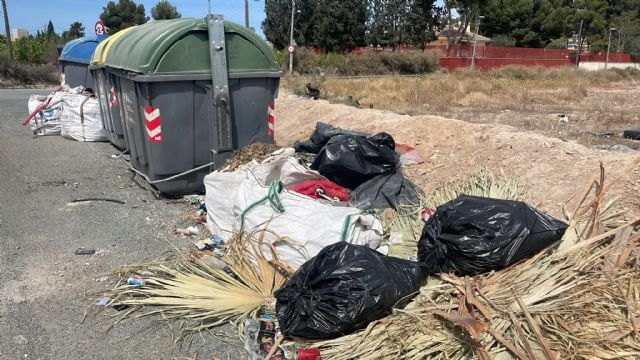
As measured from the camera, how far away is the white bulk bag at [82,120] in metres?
9.72

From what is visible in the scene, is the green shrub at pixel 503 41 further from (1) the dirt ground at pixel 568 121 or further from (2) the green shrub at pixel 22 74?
(2) the green shrub at pixel 22 74

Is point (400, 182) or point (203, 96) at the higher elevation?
point (203, 96)

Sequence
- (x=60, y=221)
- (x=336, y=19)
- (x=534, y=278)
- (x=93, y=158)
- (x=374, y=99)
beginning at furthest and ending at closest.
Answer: (x=336, y=19) → (x=374, y=99) → (x=93, y=158) → (x=60, y=221) → (x=534, y=278)

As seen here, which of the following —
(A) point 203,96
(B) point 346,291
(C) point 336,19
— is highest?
(C) point 336,19

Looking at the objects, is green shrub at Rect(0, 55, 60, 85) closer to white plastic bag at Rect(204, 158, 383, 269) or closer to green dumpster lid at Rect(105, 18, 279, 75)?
green dumpster lid at Rect(105, 18, 279, 75)

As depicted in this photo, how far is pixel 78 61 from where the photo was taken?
11586mm

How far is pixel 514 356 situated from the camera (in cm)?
272

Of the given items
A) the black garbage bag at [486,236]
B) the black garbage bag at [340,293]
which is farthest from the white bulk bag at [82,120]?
the black garbage bag at [486,236]

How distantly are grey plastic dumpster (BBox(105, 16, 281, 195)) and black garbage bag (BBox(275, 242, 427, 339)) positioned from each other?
321cm

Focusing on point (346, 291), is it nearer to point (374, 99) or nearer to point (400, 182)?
point (400, 182)

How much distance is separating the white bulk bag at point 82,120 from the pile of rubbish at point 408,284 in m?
6.23

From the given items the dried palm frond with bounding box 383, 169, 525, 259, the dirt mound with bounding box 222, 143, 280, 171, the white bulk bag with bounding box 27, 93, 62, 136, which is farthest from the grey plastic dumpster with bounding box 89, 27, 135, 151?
the dried palm frond with bounding box 383, 169, 525, 259

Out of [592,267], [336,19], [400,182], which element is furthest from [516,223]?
[336,19]

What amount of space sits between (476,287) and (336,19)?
5071 cm
